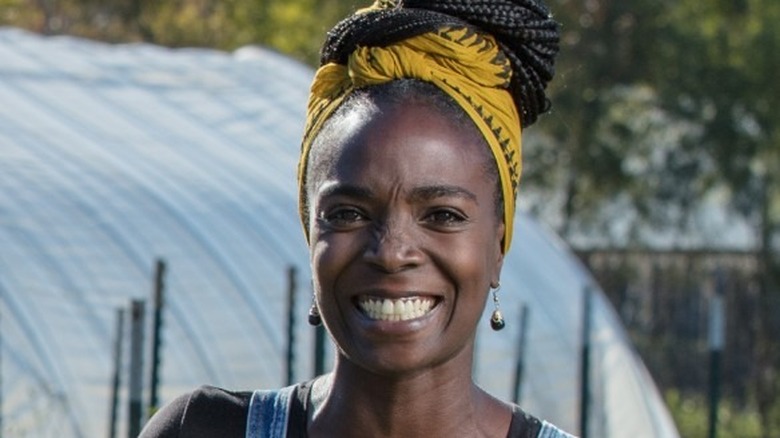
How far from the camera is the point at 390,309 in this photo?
8.17ft

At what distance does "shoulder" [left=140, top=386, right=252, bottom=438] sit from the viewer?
263cm

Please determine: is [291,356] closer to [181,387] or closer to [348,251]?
[181,387]

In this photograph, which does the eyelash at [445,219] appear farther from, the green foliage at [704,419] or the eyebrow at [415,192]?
the green foliage at [704,419]

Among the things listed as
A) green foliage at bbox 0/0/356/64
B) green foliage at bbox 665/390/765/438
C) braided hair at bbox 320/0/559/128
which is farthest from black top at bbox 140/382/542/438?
green foliage at bbox 0/0/356/64

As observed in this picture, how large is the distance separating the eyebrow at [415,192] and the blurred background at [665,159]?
16518mm

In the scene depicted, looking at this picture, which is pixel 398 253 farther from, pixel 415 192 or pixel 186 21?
pixel 186 21

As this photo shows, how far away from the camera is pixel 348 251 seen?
97.9 inches

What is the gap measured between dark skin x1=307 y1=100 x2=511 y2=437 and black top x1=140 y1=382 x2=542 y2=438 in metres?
0.07

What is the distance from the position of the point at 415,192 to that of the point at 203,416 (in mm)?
422

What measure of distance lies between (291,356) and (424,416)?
5128 millimetres

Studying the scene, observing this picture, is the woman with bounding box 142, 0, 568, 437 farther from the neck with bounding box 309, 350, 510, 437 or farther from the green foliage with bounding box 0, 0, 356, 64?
the green foliage with bounding box 0, 0, 356, 64

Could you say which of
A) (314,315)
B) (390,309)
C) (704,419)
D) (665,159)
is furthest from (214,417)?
(665,159)

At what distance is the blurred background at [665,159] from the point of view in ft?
65.8

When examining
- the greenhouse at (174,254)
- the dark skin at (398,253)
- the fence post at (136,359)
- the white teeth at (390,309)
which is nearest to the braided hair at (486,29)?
the dark skin at (398,253)
